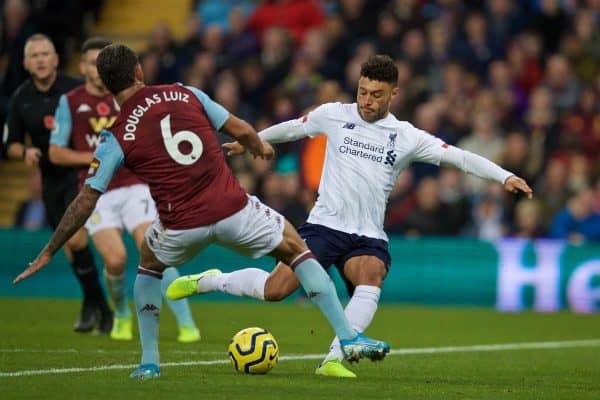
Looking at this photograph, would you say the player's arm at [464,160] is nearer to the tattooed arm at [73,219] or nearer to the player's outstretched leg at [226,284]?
the player's outstretched leg at [226,284]

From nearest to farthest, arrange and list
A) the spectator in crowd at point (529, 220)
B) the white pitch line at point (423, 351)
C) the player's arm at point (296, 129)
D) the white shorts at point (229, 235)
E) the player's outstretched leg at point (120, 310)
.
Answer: the white shorts at point (229, 235) → the white pitch line at point (423, 351) → the player's arm at point (296, 129) → the player's outstretched leg at point (120, 310) → the spectator in crowd at point (529, 220)

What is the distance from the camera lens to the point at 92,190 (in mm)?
8781

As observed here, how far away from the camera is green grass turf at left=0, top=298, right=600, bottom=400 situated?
28.6 ft

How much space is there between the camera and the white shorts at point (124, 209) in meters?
13.0

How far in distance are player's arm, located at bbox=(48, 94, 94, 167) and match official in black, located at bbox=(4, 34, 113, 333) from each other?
2.30 ft

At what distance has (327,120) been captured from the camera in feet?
33.8

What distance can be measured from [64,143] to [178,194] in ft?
13.8

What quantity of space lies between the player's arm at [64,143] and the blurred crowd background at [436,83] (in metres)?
6.43

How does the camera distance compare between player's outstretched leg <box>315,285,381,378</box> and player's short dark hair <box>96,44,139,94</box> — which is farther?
player's outstretched leg <box>315,285,381,378</box>

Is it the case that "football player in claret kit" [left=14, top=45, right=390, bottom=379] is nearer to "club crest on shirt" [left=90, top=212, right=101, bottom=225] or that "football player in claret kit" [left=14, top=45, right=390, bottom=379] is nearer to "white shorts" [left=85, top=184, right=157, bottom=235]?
"white shorts" [left=85, top=184, right=157, bottom=235]

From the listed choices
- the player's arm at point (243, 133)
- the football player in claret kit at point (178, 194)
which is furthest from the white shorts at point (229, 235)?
the player's arm at point (243, 133)

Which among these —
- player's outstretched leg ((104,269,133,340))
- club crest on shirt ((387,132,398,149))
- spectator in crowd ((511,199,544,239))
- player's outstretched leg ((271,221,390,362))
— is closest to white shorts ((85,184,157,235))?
player's outstretched leg ((104,269,133,340))

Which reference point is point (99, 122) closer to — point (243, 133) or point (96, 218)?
point (96, 218)

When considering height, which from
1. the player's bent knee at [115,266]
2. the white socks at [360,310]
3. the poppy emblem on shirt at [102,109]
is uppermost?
the poppy emblem on shirt at [102,109]
